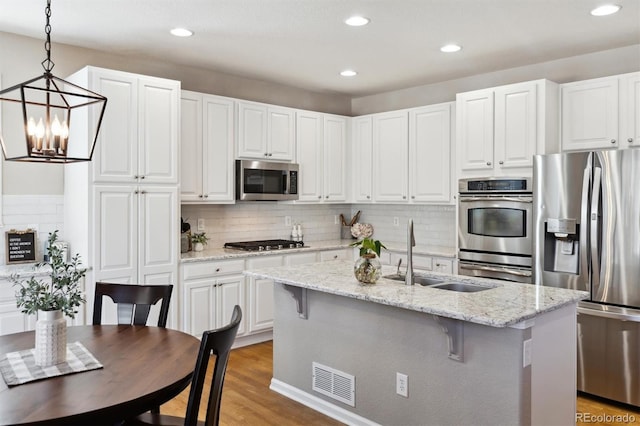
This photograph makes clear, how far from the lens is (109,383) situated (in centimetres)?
187

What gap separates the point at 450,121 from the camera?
5.12m

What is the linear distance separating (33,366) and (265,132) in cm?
354

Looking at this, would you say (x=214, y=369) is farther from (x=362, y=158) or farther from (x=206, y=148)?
(x=362, y=158)

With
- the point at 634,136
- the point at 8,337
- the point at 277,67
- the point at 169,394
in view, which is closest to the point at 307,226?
the point at 277,67

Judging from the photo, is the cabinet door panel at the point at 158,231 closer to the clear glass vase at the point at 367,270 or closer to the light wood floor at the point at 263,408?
the light wood floor at the point at 263,408

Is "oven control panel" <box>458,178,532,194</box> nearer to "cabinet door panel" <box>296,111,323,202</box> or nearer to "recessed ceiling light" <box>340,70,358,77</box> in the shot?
"recessed ceiling light" <box>340,70,358,77</box>

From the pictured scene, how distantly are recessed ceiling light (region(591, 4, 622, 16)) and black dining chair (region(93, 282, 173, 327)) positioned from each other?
320 centimetres

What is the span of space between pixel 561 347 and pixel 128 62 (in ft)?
13.4

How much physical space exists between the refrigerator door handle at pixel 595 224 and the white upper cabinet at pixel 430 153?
1555mm

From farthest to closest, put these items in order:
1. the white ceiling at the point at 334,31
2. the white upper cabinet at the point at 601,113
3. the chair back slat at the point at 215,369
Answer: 1. the white upper cabinet at the point at 601,113
2. the white ceiling at the point at 334,31
3. the chair back slat at the point at 215,369

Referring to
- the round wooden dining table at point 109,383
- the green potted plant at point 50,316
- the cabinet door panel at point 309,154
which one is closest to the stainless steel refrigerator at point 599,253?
the cabinet door panel at point 309,154

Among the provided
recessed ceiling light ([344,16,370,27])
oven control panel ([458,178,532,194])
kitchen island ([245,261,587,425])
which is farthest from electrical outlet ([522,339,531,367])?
recessed ceiling light ([344,16,370,27])

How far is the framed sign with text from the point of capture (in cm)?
392

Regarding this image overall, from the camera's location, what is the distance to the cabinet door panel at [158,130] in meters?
4.16
